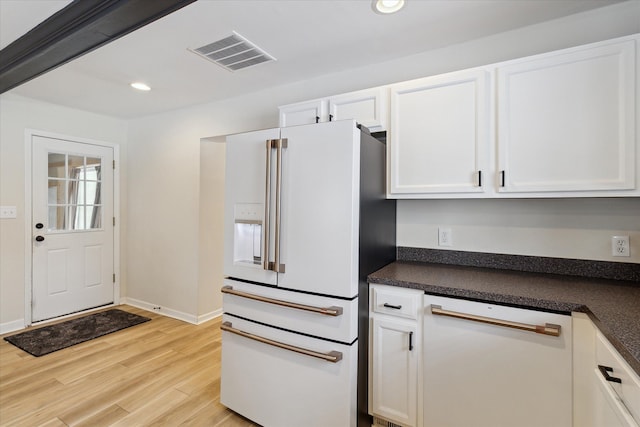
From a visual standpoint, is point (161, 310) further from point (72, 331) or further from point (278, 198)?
point (278, 198)

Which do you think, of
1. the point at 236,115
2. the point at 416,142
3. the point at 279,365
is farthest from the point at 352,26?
the point at 279,365

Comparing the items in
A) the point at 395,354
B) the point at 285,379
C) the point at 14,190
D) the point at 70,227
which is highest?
the point at 14,190

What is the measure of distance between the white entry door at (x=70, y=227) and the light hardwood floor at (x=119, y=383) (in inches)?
29.2

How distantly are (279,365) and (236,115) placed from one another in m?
Answer: 2.41

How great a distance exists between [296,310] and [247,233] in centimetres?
56

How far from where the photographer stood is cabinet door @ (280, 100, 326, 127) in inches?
88.0

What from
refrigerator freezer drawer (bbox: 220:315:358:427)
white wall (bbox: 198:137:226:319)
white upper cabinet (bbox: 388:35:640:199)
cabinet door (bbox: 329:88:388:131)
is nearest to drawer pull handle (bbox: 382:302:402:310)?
refrigerator freezer drawer (bbox: 220:315:358:427)

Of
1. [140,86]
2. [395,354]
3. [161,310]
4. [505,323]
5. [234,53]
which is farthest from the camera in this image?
[161,310]

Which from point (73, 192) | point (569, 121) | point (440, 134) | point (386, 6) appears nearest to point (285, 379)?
point (440, 134)

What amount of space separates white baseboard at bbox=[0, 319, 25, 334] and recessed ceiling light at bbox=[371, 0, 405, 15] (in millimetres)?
4349

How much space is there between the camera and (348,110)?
217cm

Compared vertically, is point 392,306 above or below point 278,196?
below

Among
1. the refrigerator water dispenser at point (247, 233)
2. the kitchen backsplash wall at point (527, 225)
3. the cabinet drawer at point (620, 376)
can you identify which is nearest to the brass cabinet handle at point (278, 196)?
the refrigerator water dispenser at point (247, 233)

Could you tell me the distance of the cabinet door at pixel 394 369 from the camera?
1.63 meters
